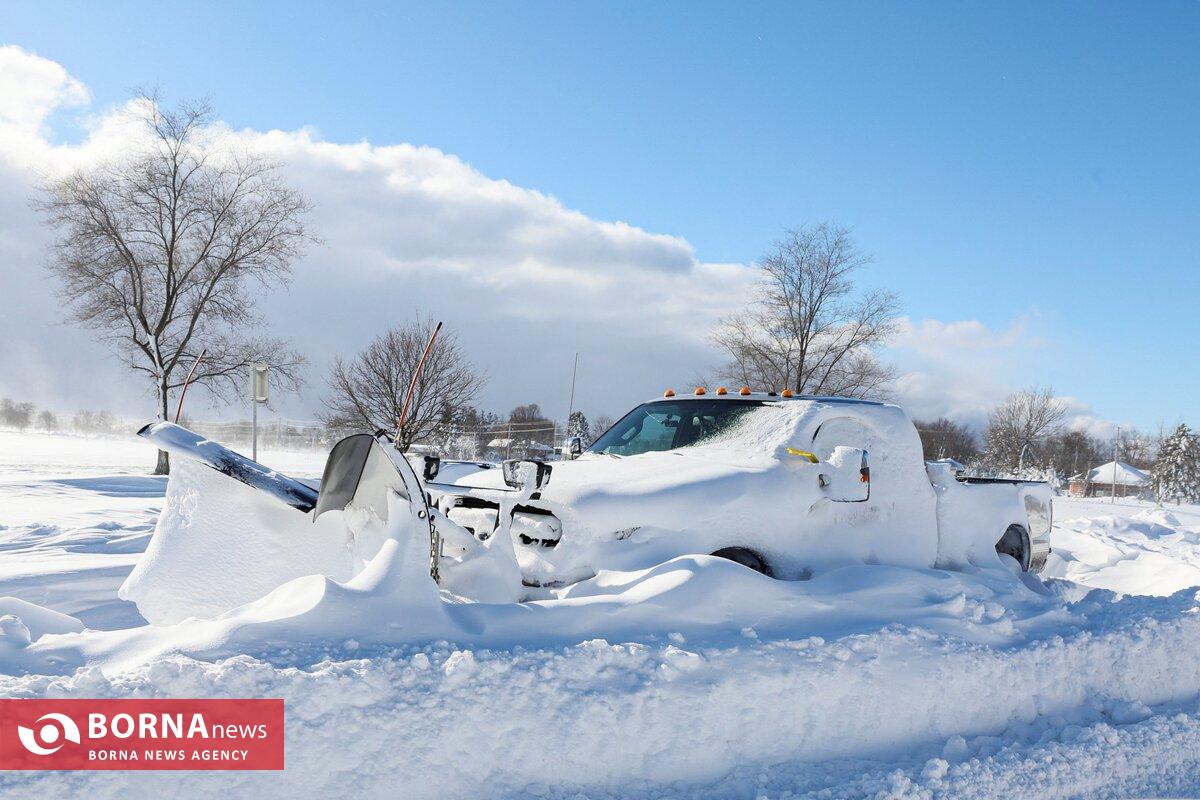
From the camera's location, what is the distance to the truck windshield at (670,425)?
18.5 feet

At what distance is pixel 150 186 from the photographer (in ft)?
81.4

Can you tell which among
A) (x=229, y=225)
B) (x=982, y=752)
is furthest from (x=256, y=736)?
(x=229, y=225)

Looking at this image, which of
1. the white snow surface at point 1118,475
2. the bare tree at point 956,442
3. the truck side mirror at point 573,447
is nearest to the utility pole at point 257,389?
the truck side mirror at point 573,447

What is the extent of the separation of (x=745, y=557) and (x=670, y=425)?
5.47 ft

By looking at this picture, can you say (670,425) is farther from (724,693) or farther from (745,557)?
(724,693)

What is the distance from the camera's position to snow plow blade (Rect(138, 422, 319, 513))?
3906 mm

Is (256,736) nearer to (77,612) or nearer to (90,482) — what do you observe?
(77,612)

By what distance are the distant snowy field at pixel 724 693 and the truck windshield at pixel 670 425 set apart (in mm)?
1438

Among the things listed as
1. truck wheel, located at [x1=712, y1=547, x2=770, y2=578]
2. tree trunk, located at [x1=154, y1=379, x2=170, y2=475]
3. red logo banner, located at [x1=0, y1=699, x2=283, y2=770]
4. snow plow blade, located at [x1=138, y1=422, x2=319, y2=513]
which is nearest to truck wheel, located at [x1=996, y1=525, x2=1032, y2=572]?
truck wheel, located at [x1=712, y1=547, x2=770, y2=578]

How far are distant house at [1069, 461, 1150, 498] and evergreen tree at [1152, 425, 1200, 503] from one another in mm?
4541

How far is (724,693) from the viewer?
3293 millimetres

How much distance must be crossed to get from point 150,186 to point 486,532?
25.0 m

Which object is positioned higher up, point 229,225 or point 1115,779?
point 229,225

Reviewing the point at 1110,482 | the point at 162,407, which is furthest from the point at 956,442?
the point at 162,407
